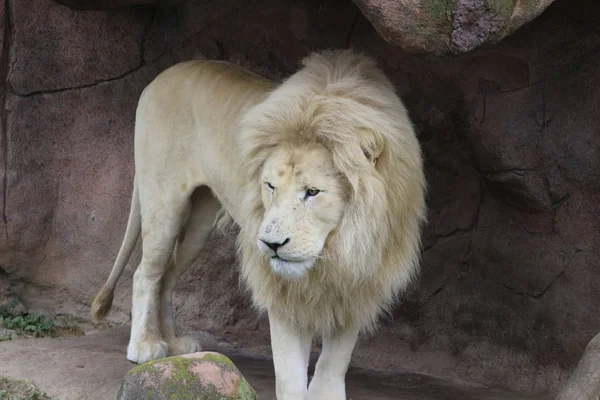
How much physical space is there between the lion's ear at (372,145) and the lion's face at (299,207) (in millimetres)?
130

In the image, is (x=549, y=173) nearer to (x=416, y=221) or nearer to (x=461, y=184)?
(x=461, y=184)

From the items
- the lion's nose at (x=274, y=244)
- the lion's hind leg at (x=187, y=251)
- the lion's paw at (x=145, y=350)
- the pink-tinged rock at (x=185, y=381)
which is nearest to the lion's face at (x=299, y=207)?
the lion's nose at (x=274, y=244)

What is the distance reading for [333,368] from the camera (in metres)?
3.96

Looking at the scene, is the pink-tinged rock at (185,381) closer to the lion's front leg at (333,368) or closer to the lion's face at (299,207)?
the lion's face at (299,207)

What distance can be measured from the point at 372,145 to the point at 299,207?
0.36 meters

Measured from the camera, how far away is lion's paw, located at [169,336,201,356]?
480 cm

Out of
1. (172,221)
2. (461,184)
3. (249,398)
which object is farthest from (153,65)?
(249,398)

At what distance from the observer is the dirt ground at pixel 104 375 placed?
4.28 meters

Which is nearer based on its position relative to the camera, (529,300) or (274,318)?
(274,318)

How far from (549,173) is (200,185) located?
1.55m

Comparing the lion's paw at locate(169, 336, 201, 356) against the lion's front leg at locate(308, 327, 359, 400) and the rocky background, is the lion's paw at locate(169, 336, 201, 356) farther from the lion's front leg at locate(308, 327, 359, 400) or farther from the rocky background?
the lion's front leg at locate(308, 327, 359, 400)

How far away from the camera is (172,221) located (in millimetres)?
4633

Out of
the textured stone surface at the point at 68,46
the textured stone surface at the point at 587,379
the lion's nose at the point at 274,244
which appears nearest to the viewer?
the lion's nose at the point at 274,244

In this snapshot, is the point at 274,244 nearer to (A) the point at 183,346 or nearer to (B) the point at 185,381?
(B) the point at 185,381
